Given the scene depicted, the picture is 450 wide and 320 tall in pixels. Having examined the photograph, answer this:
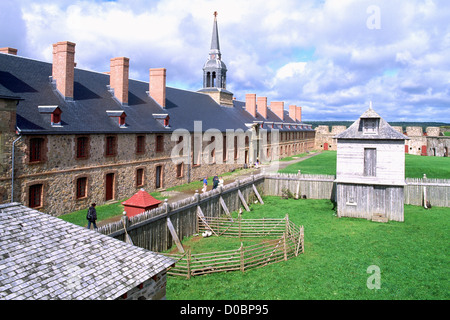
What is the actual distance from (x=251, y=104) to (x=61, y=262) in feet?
164

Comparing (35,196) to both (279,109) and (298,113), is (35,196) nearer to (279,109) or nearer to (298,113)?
(279,109)

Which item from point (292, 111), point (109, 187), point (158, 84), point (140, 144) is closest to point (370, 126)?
point (140, 144)

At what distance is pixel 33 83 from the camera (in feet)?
73.3

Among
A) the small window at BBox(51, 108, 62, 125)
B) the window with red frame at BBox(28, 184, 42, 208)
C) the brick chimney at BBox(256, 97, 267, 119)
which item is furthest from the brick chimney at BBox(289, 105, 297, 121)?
the window with red frame at BBox(28, 184, 42, 208)

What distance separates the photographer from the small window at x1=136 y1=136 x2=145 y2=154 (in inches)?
1058

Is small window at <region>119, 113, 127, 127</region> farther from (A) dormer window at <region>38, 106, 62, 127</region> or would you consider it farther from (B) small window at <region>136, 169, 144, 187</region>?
(A) dormer window at <region>38, 106, 62, 127</region>

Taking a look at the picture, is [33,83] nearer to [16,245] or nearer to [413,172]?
[16,245]

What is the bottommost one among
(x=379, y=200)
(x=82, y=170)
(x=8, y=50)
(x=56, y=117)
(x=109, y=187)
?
(x=379, y=200)

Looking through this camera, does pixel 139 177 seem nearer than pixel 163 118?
Yes

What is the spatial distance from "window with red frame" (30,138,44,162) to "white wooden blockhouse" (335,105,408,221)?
17888 mm

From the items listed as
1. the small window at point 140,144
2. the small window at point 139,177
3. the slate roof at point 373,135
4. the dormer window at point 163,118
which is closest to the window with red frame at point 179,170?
the dormer window at point 163,118

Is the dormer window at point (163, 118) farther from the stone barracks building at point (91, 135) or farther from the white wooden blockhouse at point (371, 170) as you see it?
the white wooden blockhouse at point (371, 170)

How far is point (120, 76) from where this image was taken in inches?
1104
